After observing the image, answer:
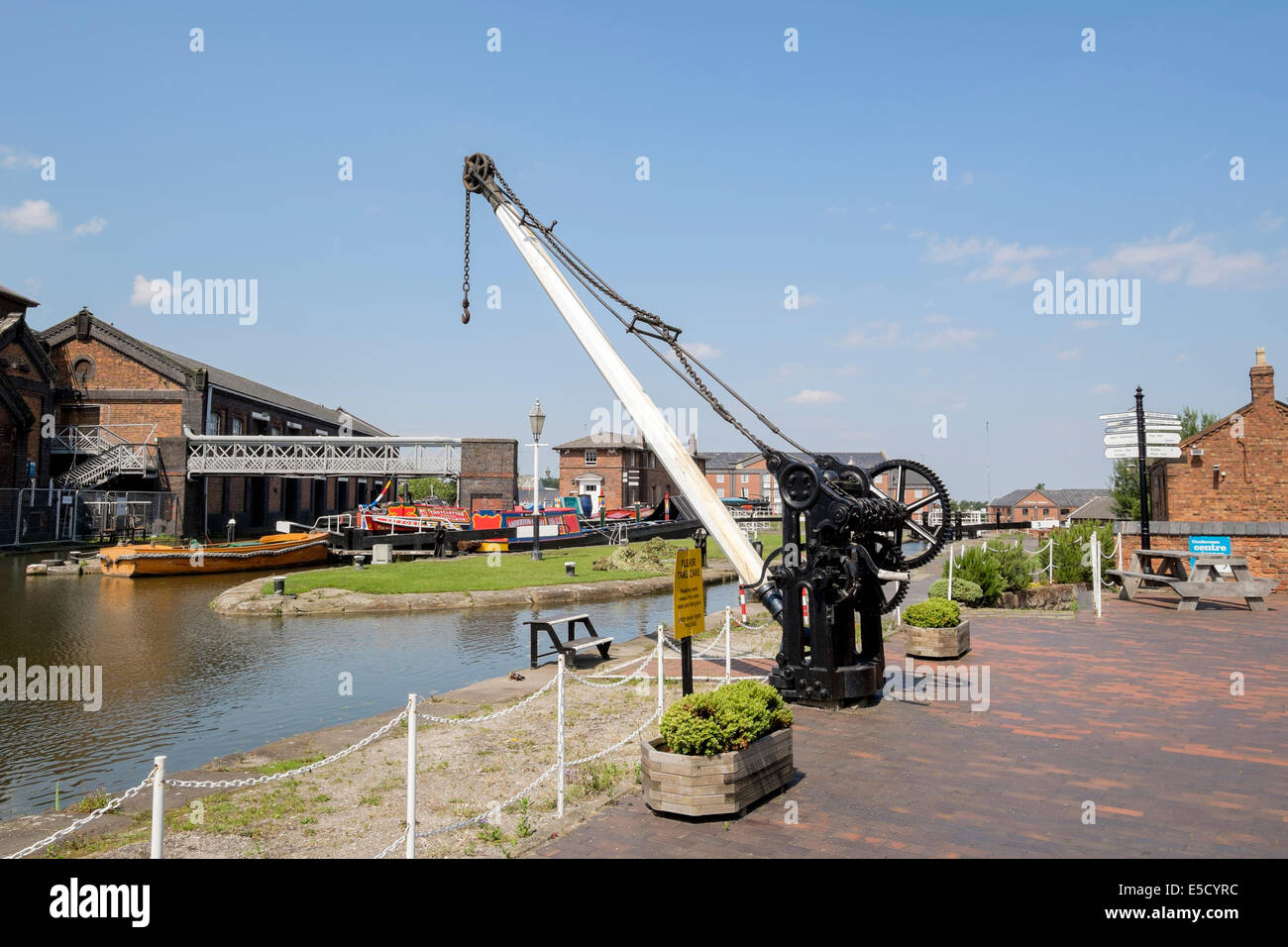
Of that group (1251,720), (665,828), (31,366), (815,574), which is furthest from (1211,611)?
(31,366)

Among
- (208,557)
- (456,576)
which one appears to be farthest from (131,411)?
(456,576)

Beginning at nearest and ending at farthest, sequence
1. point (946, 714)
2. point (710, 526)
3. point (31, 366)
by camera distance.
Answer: point (946, 714)
point (710, 526)
point (31, 366)

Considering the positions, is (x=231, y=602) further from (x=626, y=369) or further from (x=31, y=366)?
(x=31, y=366)

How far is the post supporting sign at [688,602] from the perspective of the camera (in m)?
8.14

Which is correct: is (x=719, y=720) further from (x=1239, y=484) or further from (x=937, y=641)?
(x=1239, y=484)

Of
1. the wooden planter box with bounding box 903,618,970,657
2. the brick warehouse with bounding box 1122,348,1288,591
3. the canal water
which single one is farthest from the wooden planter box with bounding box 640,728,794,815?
the brick warehouse with bounding box 1122,348,1288,591

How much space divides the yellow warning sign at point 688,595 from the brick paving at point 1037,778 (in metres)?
1.59

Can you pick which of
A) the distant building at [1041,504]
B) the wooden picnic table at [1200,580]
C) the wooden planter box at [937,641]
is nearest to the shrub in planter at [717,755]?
the wooden planter box at [937,641]

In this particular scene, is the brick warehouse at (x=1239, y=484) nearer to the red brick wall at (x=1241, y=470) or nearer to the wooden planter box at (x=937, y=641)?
the red brick wall at (x=1241, y=470)

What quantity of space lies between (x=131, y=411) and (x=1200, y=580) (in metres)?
50.7

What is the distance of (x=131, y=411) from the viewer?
45.6 metres
